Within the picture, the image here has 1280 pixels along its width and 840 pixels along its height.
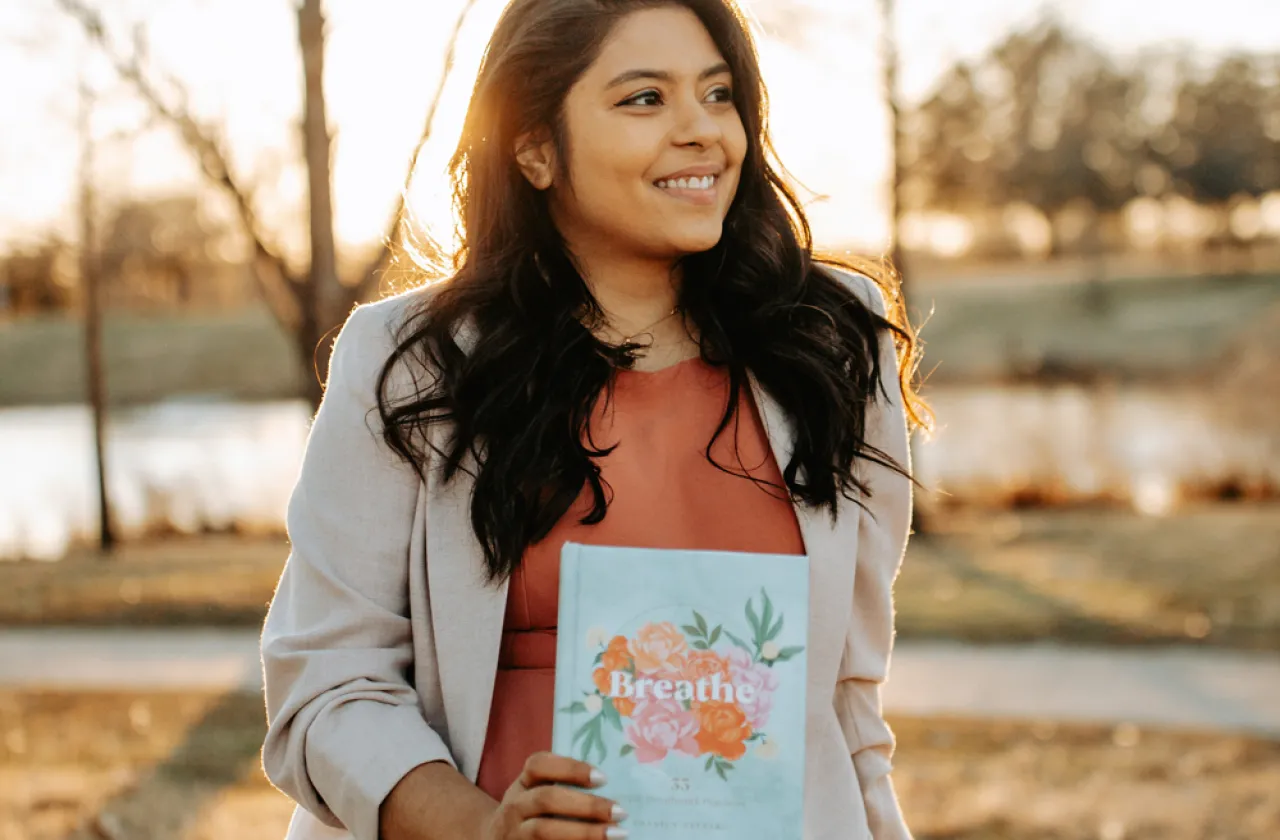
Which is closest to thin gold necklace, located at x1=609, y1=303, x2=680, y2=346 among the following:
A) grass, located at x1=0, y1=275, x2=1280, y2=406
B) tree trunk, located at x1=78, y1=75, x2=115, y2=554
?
tree trunk, located at x1=78, y1=75, x2=115, y2=554

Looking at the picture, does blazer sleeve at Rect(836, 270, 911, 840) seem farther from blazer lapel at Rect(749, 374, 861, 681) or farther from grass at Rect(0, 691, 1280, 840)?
grass at Rect(0, 691, 1280, 840)

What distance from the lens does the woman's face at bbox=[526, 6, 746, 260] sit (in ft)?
6.77

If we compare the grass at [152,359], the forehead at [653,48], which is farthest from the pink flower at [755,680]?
the grass at [152,359]

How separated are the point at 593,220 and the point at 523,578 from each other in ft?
1.84

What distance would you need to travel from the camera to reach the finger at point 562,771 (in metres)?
1.63

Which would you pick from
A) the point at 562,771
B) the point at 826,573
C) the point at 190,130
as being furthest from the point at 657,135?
the point at 190,130

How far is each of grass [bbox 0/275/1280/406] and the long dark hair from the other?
32965mm

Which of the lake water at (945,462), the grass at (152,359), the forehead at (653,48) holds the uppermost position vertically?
the forehead at (653,48)

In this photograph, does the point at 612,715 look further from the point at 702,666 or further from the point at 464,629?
the point at 464,629

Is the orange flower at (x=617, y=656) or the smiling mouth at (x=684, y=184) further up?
the smiling mouth at (x=684, y=184)

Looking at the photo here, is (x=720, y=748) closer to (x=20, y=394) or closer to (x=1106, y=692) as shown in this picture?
(x=1106, y=692)

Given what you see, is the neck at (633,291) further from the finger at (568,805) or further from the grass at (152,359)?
the grass at (152,359)

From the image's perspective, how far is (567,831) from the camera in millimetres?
1609

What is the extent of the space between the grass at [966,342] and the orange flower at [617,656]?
3360 centimetres
